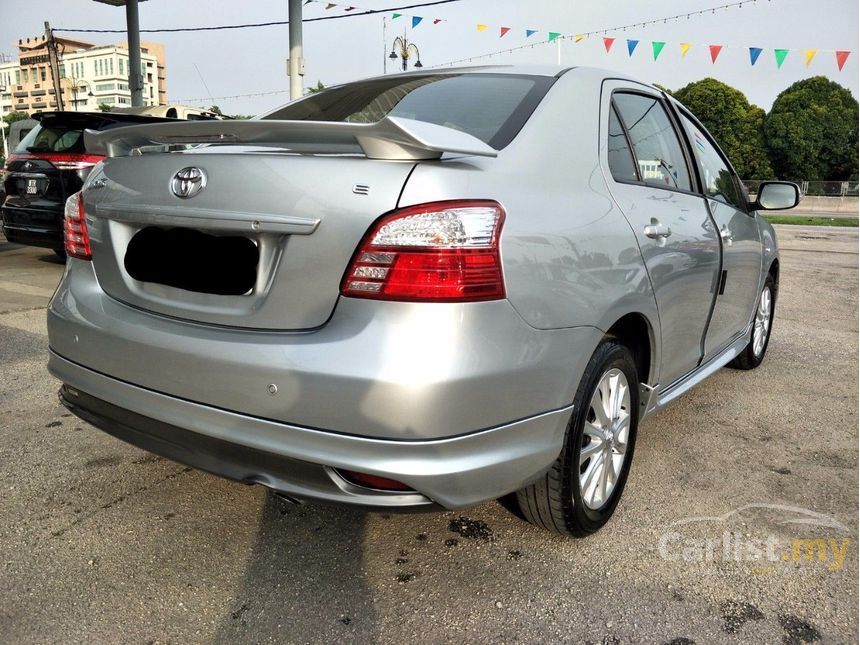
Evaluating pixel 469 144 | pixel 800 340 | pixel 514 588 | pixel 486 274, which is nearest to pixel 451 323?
pixel 486 274

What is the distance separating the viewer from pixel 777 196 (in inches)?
158

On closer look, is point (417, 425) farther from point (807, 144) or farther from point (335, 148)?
point (807, 144)

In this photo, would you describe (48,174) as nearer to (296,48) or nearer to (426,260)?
(296,48)

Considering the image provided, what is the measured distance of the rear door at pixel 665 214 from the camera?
2.49 m

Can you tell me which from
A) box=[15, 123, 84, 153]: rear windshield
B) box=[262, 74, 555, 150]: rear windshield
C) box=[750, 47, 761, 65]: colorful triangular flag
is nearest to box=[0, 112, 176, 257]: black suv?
box=[15, 123, 84, 153]: rear windshield

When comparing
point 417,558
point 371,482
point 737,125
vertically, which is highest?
point 737,125

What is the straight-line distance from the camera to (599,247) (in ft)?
7.01

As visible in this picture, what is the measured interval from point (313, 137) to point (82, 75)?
428 feet

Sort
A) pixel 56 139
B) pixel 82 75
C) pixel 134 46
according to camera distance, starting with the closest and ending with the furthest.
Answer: pixel 56 139 < pixel 134 46 < pixel 82 75

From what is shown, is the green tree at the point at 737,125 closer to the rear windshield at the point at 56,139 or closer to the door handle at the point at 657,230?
the rear windshield at the point at 56,139

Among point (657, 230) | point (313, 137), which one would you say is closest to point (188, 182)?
point (313, 137)

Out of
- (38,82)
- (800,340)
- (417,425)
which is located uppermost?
(38,82)

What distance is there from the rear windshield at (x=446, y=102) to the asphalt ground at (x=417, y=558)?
4.30 ft

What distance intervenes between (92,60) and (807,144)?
10604 centimetres
